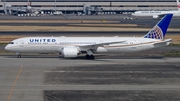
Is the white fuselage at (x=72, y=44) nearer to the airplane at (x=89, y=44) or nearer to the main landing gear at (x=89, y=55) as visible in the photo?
the airplane at (x=89, y=44)

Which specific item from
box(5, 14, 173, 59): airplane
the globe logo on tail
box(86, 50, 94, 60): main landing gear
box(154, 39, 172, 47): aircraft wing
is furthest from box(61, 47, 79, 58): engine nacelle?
box(154, 39, 172, 47): aircraft wing

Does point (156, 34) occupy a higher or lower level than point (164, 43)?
higher

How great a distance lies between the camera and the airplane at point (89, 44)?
60000 millimetres

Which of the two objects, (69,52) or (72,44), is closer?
(69,52)

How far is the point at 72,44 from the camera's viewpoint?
60.2 metres

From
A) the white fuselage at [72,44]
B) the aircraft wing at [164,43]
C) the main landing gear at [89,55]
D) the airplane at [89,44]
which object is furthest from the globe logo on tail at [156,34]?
the main landing gear at [89,55]

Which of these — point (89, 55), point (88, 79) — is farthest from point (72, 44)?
point (88, 79)

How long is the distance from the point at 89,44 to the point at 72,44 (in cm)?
246

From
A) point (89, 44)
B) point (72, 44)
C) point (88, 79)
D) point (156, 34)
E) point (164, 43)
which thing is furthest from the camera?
point (156, 34)

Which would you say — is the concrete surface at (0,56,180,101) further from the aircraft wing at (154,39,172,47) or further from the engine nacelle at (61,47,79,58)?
the aircraft wing at (154,39,172,47)

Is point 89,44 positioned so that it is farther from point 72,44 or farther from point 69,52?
point 69,52

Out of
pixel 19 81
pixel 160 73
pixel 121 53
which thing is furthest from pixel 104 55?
pixel 19 81

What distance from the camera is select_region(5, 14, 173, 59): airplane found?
60000 mm

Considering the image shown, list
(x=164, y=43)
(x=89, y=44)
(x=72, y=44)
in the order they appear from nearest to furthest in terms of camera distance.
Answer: (x=164, y=43) → (x=72, y=44) → (x=89, y=44)
